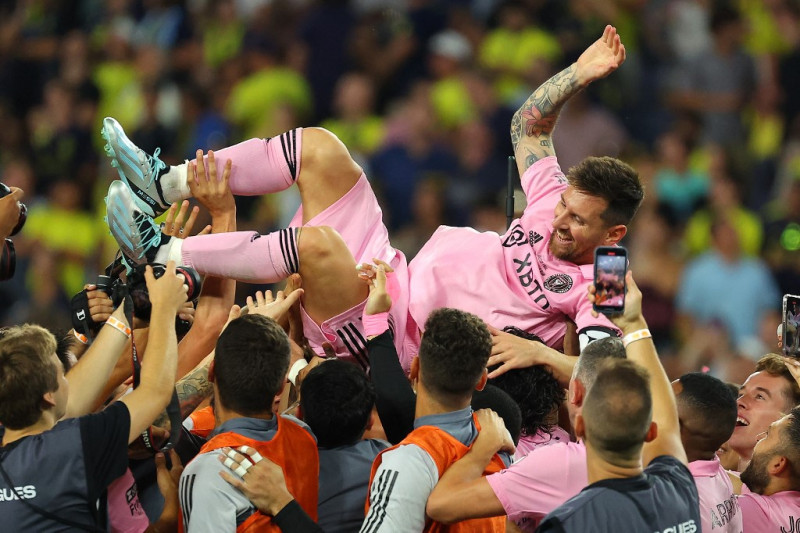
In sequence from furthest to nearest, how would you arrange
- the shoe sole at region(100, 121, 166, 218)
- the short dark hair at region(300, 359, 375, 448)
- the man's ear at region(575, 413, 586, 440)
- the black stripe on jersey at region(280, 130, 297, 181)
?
the black stripe on jersey at region(280, 130, 297, 181) < the shoe sole at region(100, 121, 166, 218) < the short dark hair at region(300, 359, 375, 448) < the man's ear at region(575, 413, 586, 440)

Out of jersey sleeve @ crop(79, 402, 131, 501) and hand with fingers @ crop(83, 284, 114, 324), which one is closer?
jersey sleeve @ crop(79, 402, 131, 501)

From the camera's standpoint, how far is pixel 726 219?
24.2 ft

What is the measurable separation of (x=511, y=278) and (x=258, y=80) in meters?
5.36

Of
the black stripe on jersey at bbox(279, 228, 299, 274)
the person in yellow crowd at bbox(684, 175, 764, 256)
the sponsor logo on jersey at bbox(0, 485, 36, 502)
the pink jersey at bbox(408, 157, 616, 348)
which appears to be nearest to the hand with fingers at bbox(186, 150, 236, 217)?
the black stripe on jersey at bbox(279, 228, 299, 274)

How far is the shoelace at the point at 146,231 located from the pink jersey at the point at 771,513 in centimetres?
206

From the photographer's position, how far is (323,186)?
13.6ft

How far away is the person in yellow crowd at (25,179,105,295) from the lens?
8609mm

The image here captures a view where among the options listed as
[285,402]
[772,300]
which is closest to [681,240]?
[772,300]

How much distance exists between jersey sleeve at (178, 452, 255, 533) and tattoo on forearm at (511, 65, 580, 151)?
2112 mm

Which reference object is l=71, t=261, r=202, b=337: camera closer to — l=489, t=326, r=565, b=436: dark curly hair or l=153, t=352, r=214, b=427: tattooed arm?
l=153, t=352, r=214, b=427: tattooed arm

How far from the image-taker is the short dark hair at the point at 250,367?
303 centimetres

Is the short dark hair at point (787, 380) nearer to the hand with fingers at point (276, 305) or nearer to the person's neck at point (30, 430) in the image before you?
the hand with fingers at point (276, 305)

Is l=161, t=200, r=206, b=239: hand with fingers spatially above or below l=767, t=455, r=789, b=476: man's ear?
above

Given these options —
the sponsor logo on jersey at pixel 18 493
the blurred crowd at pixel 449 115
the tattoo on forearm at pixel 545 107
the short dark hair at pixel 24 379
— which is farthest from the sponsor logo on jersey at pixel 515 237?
the blurred crowd at pixel 449 115
